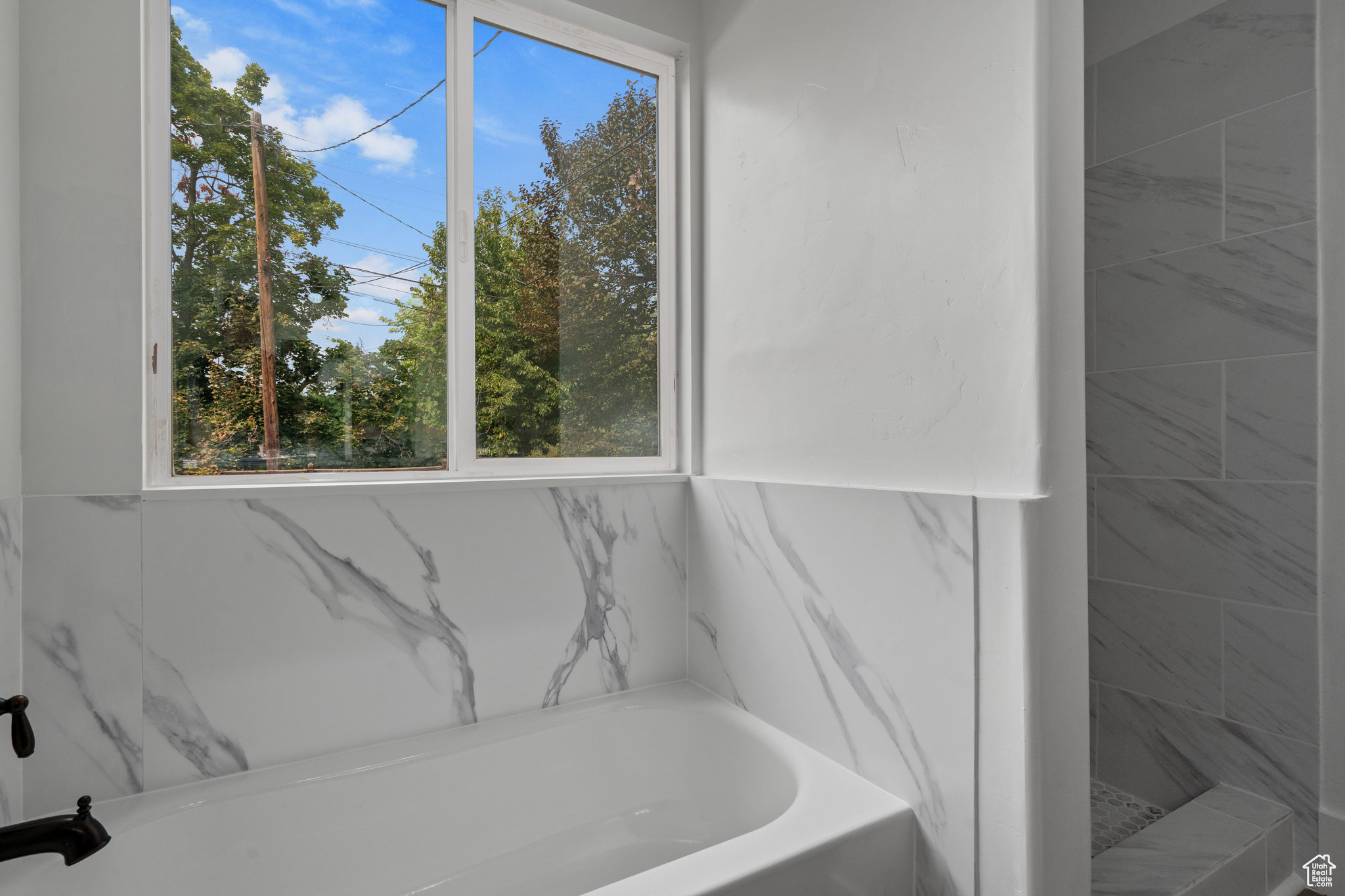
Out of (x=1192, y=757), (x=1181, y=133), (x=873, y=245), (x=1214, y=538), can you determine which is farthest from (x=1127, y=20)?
(x=1192, y=757)

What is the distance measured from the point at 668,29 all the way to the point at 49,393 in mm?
1660

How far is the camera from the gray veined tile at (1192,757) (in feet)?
5.07

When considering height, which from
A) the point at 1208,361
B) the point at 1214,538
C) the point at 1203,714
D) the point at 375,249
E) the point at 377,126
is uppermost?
the point at 377,126

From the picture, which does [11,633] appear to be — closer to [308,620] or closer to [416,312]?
[308,620]

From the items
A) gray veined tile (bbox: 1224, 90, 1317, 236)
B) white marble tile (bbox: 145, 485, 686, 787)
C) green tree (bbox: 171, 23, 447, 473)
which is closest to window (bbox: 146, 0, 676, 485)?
green tree (bbox: 171, 23, 447, 473)

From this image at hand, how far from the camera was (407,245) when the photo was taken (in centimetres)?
158

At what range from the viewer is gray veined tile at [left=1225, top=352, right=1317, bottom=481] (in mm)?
1541

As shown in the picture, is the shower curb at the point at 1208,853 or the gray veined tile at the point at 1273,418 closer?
the shower curb at the point at 1208,853

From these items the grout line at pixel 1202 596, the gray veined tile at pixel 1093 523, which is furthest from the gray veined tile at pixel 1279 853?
the gray veined tile at pixel 1093 523

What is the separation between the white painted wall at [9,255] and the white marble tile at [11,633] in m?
0.05

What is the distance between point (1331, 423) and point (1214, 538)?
36 cm

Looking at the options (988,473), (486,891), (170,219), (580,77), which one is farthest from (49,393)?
(988,473)

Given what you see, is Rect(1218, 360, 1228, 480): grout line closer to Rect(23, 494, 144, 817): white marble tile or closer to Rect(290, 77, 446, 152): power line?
Rect(290, 77, 446, 152): power line

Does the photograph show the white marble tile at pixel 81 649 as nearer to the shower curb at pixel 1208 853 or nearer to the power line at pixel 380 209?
the power line at pixel 380 209
